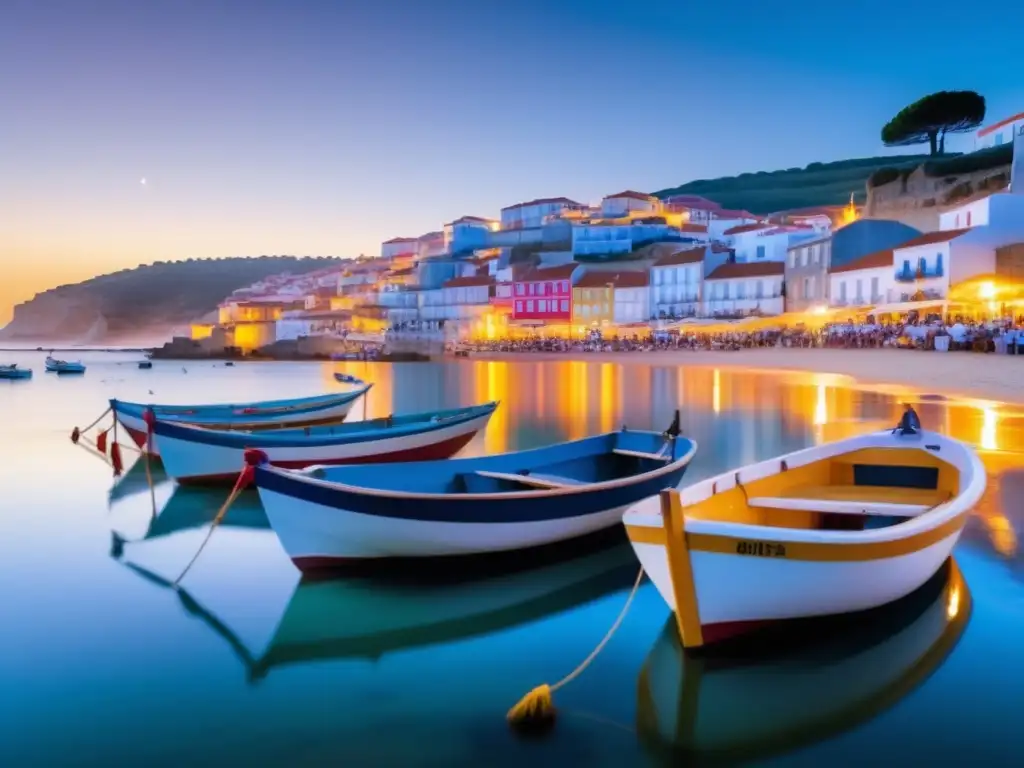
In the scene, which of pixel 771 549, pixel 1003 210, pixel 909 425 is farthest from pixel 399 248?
pixel 771 549

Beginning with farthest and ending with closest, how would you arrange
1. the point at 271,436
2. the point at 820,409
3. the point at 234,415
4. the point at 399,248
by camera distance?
the point at 399,248, the point at 820,409, the point at 234,415, the point at 271,436

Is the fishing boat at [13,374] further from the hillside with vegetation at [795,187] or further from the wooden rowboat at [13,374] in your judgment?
the hillside with vegetation at [795,187]

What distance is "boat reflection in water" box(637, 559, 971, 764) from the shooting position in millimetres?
4801

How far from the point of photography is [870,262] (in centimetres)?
4053

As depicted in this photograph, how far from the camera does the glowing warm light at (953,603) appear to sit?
6.45 m

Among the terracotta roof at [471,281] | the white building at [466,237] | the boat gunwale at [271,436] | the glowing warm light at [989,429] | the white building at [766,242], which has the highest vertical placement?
the white building at [466,237]

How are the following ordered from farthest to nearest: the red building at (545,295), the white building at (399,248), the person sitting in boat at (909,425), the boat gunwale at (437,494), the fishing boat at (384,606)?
the white building at (399,248) → the red building at (545,295) → the person sitting in boat at (909,425) → the boat gunwale at (437,494) → the fishing boat at (384,606)

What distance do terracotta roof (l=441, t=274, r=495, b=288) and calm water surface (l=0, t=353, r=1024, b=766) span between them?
6520cm

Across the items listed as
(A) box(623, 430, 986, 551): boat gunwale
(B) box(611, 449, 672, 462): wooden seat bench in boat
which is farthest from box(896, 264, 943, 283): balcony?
(A) box(623, 430, 986, 551): boat gunwale

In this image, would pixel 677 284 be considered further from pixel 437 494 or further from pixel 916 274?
pixel 437 494

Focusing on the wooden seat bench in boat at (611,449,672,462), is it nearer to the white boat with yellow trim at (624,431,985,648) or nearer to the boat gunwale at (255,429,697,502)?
the boat gunwale at (255,429,697,502)

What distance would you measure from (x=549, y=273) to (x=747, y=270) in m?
18.4

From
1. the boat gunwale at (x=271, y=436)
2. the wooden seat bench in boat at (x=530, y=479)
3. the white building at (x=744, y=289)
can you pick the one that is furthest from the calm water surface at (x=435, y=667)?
the white building at (x=744, y=289)

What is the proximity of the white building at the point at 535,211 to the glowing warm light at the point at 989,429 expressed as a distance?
243ft
